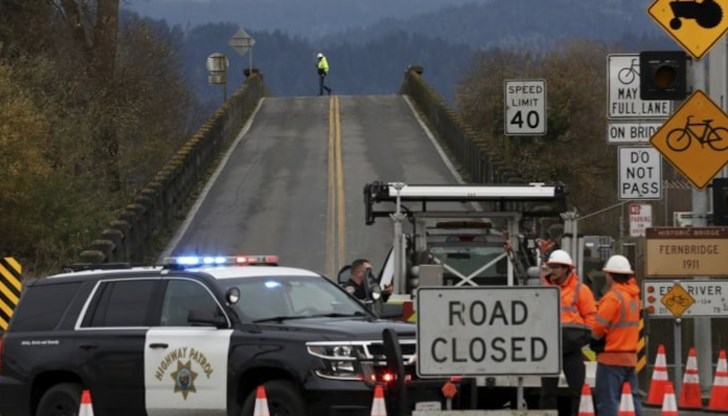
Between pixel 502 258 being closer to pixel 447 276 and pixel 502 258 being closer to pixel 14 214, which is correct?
pixel 447 276

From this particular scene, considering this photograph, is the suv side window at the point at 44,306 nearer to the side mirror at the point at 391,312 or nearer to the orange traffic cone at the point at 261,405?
the side mirror at the point at 391,312

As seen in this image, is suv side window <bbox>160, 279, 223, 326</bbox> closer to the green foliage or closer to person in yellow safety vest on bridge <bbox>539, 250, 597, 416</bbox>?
person in yellow safety vest on bridge <bbox>539, 250, 597, 416</bbox>

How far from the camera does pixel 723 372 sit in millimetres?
17047

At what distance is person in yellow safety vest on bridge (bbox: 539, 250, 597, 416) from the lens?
45.3ft

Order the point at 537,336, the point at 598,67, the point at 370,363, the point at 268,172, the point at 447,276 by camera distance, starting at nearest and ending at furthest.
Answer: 1. the point at 537,336
2. the point at 370,363
3. the point at 447,276
4. the point at 268,172
5. the point at 598,67

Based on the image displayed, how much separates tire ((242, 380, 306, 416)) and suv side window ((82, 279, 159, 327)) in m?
1.66

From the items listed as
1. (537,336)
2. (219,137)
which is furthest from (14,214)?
(537,336)

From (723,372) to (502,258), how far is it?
15.9 ft

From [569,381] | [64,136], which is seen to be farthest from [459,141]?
[569,381]

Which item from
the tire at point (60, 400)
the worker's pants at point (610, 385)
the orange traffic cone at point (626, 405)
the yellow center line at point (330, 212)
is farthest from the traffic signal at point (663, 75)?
the yellow center line at point (330, 212)

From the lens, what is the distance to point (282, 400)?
13805 mm

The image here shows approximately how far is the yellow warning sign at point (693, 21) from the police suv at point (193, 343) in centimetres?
456

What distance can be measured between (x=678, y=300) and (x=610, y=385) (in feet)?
12.5

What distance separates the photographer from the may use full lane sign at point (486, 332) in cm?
1178
